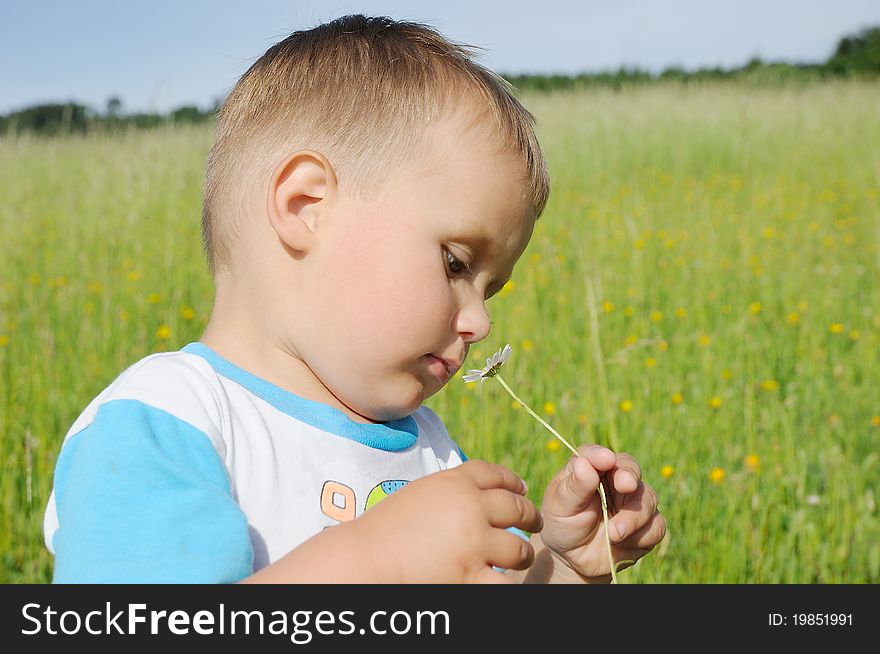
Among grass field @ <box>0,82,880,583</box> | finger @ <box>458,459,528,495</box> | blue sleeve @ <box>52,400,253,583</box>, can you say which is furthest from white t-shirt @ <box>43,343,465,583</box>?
grass field @ <box>0,82,880,583</box>

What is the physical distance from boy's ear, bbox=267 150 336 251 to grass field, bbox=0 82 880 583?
53 centimetres

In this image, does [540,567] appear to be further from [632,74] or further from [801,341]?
[632,74]

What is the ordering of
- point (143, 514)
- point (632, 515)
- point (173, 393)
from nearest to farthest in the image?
point (143, 514) → point (173, 393) → point (632, 515)

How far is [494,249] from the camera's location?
1.04 meters

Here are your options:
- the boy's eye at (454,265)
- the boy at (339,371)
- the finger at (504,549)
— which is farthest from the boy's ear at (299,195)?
the finger at (504,549)

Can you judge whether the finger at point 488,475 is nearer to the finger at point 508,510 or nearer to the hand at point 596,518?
the finger at point 508,510

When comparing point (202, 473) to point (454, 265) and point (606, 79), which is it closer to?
point (454, 265)

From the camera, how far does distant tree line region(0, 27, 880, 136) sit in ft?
19.4

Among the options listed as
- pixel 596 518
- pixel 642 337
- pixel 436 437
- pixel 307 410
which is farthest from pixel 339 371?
pixel 642 337

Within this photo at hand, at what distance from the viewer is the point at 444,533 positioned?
30.8 inches

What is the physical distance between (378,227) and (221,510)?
1.24 feet

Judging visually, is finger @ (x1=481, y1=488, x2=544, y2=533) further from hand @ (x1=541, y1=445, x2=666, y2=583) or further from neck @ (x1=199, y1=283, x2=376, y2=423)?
neck @ (x1=199, y1=283, x2=376, y2=423)

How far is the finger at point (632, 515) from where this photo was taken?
1114 mm

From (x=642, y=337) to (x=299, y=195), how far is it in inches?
90.9
